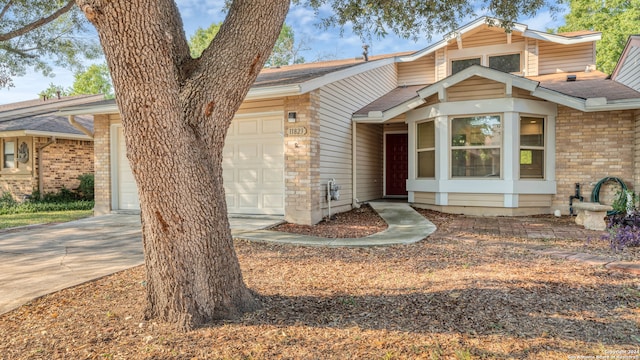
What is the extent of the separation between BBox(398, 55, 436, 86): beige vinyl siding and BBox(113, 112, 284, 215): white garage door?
6.70 meters

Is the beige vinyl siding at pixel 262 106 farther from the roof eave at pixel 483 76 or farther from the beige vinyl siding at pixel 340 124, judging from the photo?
the roof eave at pixel 483 76

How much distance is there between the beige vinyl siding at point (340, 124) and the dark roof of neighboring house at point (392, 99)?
0.69ft

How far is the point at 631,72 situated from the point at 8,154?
1881 centimetres

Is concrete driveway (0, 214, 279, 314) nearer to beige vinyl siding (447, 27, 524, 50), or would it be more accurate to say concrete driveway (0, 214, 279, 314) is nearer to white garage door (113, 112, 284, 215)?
white garage door (113, 112, 284, 215)

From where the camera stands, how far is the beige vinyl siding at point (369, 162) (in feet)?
35.2

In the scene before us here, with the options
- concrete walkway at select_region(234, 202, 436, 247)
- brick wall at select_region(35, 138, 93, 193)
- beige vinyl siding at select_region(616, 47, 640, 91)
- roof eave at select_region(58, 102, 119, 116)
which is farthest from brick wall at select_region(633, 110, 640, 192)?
brick wall at select_region(35, 138, 93, 193)

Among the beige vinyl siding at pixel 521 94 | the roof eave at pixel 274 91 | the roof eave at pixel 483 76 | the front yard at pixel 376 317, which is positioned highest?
the roof eave at pixel 483 76

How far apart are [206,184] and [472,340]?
220 centimetres

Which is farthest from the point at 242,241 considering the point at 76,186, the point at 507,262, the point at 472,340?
the point at 76,186

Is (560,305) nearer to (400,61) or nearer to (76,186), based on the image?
(400,61)

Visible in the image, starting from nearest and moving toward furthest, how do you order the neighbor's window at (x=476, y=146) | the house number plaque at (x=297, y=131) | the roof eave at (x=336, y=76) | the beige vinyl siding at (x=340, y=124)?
the roof eave at (x=336, y=76) → the house number plaque at (x=297, y=131) → the beige vinyl siding at (x=340, y=124) → the neighbor's window at (x=476, y=146)

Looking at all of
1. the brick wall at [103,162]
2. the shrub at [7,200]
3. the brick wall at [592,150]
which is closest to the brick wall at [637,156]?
the brick wall at [592,150]

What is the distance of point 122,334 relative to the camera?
2885 millimetres

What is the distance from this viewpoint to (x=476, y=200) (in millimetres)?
8922
